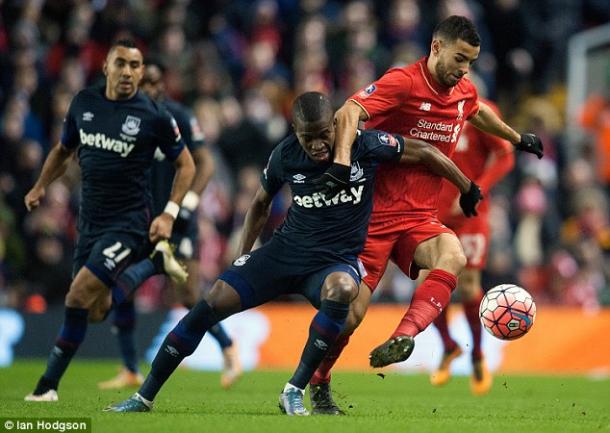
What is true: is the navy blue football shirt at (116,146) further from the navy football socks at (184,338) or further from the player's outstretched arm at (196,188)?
the navy football socks at (184,338)

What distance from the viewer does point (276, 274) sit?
8.01m

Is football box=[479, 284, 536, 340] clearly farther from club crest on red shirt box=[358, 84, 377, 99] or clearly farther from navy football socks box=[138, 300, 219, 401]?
navy football socks box=[138, 300, 219, 401]

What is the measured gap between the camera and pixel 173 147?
9.72m

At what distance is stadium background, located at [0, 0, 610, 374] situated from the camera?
15281 mm

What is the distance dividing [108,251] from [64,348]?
0.80 meters

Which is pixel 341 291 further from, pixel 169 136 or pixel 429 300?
pixel 169 136

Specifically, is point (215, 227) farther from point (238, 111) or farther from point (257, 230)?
point (257, 230)

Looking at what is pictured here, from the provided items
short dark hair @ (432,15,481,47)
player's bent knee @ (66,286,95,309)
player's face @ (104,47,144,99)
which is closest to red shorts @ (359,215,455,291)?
short dark hair @ (432,15,481,47)

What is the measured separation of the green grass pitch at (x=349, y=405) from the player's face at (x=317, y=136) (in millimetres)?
1628

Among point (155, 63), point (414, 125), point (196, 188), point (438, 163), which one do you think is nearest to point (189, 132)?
point (196, 188)

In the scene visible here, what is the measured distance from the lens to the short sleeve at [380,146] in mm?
8234

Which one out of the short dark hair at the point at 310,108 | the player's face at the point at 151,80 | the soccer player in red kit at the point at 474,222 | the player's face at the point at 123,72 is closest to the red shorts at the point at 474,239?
the soccer player in red kit at the point at 474,222

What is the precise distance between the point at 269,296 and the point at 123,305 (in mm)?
3872

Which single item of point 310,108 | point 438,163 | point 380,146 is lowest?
point 438,163
